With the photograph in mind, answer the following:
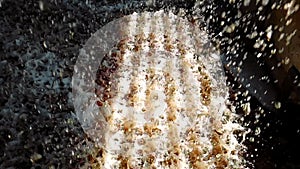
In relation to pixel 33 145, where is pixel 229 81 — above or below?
above

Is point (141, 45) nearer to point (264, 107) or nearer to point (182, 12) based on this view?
point (182, 12)

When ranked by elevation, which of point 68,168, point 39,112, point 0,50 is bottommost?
point 68,168

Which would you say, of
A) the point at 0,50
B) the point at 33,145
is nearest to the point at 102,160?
the point at 33,145

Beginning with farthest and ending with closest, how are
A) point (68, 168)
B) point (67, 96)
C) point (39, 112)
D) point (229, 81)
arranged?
1. point (229, 81)
2. point (67, 96)
3. point (39, 112)
4. point (68, 168)

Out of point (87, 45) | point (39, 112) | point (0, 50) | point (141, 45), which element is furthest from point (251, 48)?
point (0, 50)

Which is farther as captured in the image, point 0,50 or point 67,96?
point 0,50

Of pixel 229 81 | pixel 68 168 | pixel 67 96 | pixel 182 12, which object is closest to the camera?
pixel 68 168

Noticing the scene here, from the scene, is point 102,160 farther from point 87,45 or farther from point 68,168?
point 87,45
